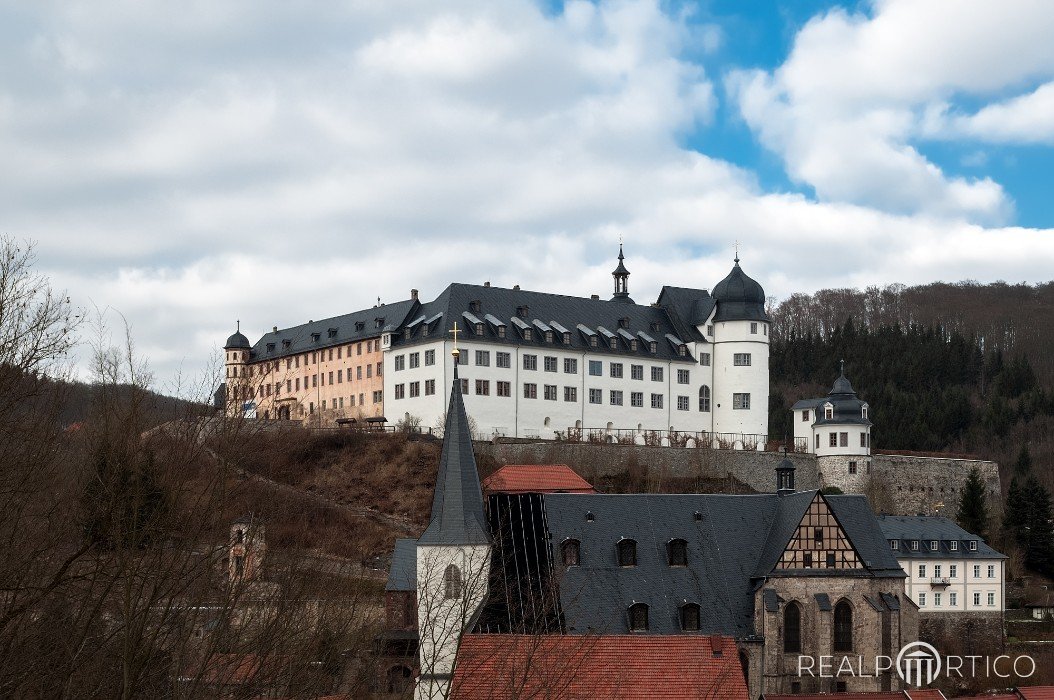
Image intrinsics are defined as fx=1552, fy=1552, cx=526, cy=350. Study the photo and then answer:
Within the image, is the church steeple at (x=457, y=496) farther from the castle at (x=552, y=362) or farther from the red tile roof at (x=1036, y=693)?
the castle at (x=552, y=362)

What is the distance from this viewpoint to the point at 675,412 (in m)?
95.2

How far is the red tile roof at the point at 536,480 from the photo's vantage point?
73.4 metres

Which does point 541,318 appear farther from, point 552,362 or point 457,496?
point 457,496

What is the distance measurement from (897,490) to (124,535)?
81754mm

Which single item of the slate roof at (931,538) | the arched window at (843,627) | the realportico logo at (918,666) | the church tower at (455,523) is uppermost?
the church tower at (455,523)

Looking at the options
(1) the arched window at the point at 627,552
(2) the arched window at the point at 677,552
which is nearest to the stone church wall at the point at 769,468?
(2) the arched window at the point at 677,552

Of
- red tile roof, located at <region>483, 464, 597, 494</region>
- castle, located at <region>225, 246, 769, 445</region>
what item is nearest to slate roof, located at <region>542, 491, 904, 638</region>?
red tile roof, located at <region>483, 464, 597, 494</region>

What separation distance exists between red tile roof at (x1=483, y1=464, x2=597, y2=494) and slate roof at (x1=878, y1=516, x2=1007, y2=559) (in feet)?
55.9

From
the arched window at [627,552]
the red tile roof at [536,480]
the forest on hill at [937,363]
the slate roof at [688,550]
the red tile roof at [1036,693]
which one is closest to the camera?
the red tile roof at [1036,693]

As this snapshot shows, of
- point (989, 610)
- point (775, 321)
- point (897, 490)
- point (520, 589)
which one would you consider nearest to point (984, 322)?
point (775, 321)

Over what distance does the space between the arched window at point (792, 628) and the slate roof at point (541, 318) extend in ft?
128

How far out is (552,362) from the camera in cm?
9206

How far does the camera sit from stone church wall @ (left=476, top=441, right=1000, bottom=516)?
277 ft

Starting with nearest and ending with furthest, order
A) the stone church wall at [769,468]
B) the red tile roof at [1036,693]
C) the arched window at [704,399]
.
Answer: the red tile roof at [1036,693], the stone church wall at [769,468], the arched window at [704,399]
